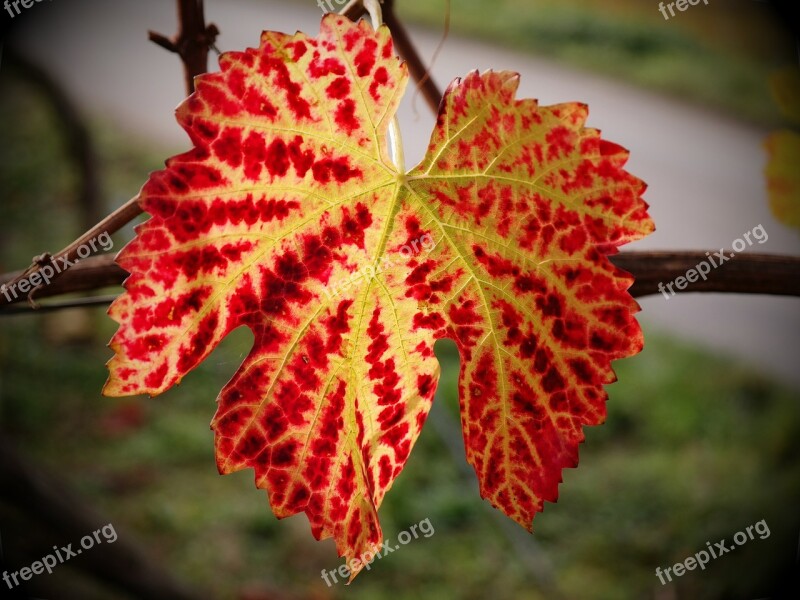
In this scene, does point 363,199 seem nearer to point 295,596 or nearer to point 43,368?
point 295,596

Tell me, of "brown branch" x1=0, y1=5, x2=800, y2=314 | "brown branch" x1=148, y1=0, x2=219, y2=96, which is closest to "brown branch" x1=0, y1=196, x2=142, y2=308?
"brown branch" x1=0, y1=5, x2=800, y2=314

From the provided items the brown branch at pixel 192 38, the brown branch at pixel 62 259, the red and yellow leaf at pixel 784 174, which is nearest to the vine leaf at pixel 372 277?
the brown branch at pixel 62 259

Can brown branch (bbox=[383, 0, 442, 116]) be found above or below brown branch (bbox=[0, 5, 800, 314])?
above

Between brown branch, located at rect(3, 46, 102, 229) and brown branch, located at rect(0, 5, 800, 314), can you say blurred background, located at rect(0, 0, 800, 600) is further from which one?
brown branch, located at rect(0, 5, 800, 314)

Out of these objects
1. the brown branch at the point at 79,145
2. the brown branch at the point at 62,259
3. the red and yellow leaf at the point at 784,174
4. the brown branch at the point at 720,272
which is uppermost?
the brown branch at the point at 79,145

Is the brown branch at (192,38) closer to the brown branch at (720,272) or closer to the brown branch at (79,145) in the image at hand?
the brown branch at (720,272)

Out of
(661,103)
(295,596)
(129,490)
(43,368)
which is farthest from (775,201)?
(661,103)
